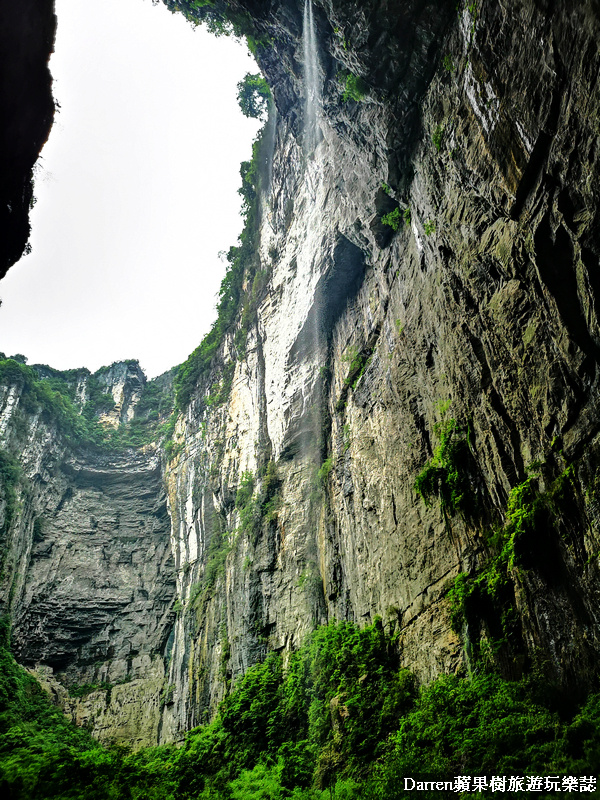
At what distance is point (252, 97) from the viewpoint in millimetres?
23766

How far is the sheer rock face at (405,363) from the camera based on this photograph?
632 cm

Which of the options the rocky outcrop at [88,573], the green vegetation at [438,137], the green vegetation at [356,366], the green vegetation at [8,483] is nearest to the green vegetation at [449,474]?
the green vegetation at [356,366]

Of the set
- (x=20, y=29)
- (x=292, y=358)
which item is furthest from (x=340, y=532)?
(x=20, y=29)

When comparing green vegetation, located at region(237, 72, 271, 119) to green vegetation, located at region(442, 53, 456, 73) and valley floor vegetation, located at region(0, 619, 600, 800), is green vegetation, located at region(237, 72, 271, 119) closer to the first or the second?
green vegetation, located at region(442, 53, 456, 73)

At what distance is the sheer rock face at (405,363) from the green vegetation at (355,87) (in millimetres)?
133

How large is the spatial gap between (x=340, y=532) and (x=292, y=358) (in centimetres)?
671

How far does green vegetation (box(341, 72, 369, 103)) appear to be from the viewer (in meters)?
10.7

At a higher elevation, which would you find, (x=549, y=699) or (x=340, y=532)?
(x=340, y=532)

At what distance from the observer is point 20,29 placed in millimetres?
5969

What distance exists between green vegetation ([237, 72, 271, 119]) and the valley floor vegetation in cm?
2260

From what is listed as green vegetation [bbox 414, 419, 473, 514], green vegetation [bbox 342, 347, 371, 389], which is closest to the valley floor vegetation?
green vegetation [bbox 414, 419, 473, 514]

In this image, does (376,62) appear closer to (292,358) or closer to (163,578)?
(292,358)

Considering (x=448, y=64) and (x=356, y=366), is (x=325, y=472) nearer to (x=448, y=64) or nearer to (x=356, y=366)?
(x=356, y=366)

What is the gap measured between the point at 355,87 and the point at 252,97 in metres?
15.3
